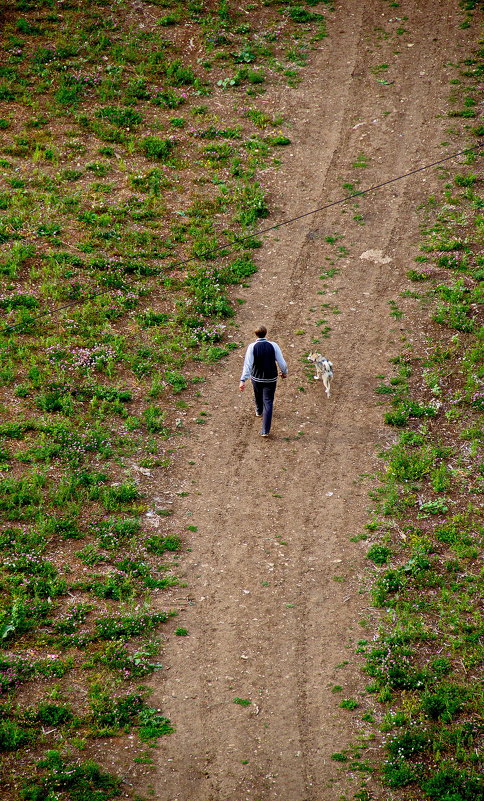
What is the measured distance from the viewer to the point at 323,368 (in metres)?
16.2

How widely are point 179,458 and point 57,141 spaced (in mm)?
13206

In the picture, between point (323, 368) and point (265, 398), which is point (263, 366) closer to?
point (265, 398)

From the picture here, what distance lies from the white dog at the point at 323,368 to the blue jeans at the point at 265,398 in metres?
1.57

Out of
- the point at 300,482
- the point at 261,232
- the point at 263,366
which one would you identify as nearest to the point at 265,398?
the point at 263,366

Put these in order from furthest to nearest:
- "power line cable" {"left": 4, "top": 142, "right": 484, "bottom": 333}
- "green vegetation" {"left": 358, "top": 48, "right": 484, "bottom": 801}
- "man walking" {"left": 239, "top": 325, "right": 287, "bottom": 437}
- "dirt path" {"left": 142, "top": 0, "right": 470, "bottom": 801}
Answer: "power line cable" {"left": 4, "top": 142, "right": 484, "bottom": 333}, "man walking" {"left": 239, "top": 325, "right": 287, "bottom": 437}, "dirt path" {"left": 142, "top": 0, "right": 470, "bottom": 801}, "green vegetation" {"left": 358, "top": 48, "right": 484, "bottom": 801}

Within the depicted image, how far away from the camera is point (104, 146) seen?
23.5 meters

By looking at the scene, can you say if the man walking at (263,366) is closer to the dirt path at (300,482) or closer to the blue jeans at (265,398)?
the blue jeans at (265,398)

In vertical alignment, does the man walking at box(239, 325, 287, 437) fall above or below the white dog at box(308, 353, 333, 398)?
above

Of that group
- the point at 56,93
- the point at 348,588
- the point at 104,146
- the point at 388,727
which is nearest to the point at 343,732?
the point at 388,727

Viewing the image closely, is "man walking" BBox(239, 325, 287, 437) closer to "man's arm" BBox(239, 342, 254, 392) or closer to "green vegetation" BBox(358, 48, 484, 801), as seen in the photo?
"man's arm" BBox(239, 342, 254, 392)

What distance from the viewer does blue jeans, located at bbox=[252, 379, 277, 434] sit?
48.8ft

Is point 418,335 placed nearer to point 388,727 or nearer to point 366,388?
point 366,388

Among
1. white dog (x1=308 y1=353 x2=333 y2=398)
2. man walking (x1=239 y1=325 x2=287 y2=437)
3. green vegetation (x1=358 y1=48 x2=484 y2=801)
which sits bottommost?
green vegetation (x1=358 y1=48 x2=484 y2=801)

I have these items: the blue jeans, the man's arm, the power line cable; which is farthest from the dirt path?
the man's arm
